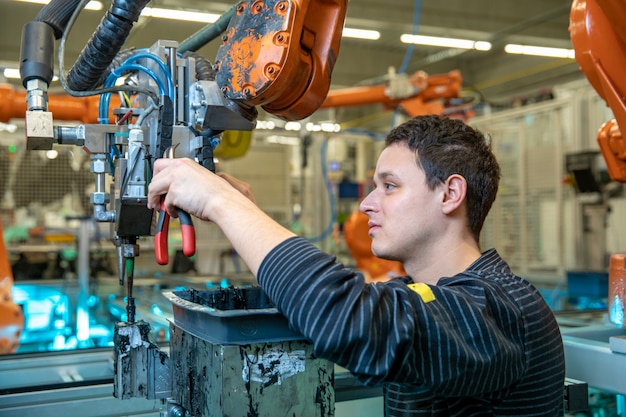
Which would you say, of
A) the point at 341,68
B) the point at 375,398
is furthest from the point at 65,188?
the point at 341,68

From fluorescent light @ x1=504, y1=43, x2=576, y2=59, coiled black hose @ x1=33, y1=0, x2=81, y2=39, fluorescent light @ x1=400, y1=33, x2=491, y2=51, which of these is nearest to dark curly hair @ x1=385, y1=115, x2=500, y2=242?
coiled black hose @ x1=33, y1=0, x2=81, y2=39

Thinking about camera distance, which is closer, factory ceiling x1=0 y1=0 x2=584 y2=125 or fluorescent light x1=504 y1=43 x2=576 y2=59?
factory ceiling x1=0 y1=0 x2=584 y2=125

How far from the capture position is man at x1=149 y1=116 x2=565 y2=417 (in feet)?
2.62

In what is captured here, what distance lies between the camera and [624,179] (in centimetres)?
198

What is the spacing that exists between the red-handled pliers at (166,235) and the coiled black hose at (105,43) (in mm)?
327

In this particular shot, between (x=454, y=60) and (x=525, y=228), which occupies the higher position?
(x=454, y=60)

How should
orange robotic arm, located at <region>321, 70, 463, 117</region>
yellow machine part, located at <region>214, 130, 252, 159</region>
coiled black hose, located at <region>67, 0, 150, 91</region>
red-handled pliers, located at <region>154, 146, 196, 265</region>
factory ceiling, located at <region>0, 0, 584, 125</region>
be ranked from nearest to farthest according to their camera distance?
red-handled pliers, located at <region>154, 146, 196, 265</region> < coiled black hose, located at <region>67, 0, 150, 91</region> < yellow machine part, located at <region>214, 130, 252, 159</region> < orange robotic arm, located at <region>321, 70, 463, 117</region> < factory ceiling, located at <region>0, 0, 584, 125</region>

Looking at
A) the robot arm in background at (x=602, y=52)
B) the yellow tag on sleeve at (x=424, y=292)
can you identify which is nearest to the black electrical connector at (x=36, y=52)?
the yellow tag on sleeve at (x=424, y=292)

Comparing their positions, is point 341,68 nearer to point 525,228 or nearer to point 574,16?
point 525,228

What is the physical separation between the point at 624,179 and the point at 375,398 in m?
1.09

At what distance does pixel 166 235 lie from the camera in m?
0.99

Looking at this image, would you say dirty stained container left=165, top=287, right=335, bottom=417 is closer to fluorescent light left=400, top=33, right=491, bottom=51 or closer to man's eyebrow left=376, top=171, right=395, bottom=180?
man's eyebrow left=376, top=171, right=395, bottom=180

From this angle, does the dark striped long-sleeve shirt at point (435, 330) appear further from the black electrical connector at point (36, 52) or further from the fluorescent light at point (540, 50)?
the fluorescent light at point (540, 50)

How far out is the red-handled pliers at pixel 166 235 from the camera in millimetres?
923
